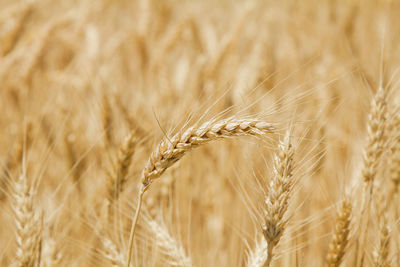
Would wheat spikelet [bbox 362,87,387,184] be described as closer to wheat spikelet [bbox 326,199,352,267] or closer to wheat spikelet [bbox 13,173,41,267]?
wheat spikelet [bbox 326,199,352,267]

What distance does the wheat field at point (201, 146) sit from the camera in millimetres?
875

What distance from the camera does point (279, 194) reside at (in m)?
0.76

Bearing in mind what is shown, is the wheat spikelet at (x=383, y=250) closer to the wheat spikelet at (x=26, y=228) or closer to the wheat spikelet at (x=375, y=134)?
the wheat spikelet at (x=375, y=134)

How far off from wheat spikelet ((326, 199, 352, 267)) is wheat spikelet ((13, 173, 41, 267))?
2.32ft

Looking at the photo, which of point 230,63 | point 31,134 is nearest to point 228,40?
point 230,63

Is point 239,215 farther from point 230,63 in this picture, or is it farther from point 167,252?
point 230,63

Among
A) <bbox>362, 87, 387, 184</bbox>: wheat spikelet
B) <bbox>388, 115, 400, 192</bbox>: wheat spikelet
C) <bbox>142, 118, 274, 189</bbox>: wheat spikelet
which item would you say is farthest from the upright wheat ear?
<bbox>388, 115, 400, 192</bbox>: wheat spikelet

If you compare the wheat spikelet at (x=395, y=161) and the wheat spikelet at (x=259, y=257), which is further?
the wheat spikelet at (x=395, y=161)

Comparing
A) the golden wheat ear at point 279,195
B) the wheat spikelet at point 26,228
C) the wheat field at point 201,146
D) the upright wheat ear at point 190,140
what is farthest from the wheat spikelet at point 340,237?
the wheat spikelet at point 26,228

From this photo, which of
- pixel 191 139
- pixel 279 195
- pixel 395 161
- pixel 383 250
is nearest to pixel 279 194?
pixel 279 195

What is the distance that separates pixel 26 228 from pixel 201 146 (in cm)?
51

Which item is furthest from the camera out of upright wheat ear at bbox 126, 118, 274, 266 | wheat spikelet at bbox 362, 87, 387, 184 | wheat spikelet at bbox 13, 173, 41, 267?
wheat spikelet at bbox 362, 87, 387, 184

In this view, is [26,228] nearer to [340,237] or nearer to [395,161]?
[340,237]

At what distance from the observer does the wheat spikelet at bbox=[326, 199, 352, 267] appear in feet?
3.03
